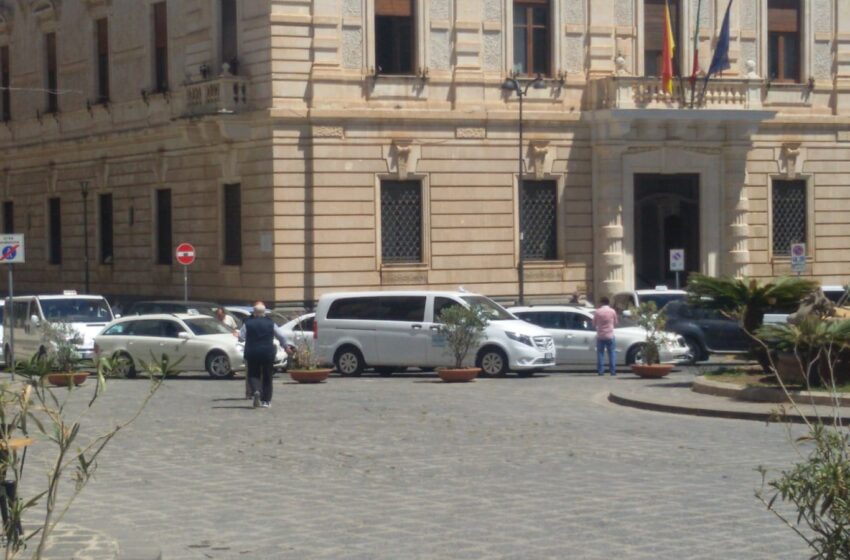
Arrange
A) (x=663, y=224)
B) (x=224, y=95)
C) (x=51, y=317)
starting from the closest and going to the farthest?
(x=51, y=317), (x=224, y=95), (x=663, y=224)

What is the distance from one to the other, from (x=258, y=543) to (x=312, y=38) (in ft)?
102

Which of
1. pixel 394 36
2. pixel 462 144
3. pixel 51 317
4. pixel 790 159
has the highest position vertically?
pixel 394 36

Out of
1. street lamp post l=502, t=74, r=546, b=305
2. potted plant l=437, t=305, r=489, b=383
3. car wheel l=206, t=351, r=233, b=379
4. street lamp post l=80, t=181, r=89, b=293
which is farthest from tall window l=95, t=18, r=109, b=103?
potted plant l=437, t=305, r=489, b=383

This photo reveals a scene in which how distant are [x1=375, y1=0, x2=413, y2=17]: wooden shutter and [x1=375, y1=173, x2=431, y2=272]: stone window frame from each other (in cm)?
429

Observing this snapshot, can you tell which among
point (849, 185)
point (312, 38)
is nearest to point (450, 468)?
point (312, 38)

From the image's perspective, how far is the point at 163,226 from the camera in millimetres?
48531

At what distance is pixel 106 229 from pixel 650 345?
25.2m

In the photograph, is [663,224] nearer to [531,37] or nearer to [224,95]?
[531,37]

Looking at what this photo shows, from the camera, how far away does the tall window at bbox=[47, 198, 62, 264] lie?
5531 cm

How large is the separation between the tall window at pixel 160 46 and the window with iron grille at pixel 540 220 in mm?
11179

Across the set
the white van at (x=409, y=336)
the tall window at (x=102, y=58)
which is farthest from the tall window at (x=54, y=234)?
the white van at (x=409, y=336)

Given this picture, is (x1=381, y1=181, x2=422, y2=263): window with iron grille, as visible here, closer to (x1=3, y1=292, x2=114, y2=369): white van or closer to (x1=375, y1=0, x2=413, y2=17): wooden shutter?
(x1=375, y1=0, x2=413, y2=17): wooden shutter

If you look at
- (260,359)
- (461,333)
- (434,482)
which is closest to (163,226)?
(461,333)

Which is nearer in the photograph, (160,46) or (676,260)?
(676,260)
